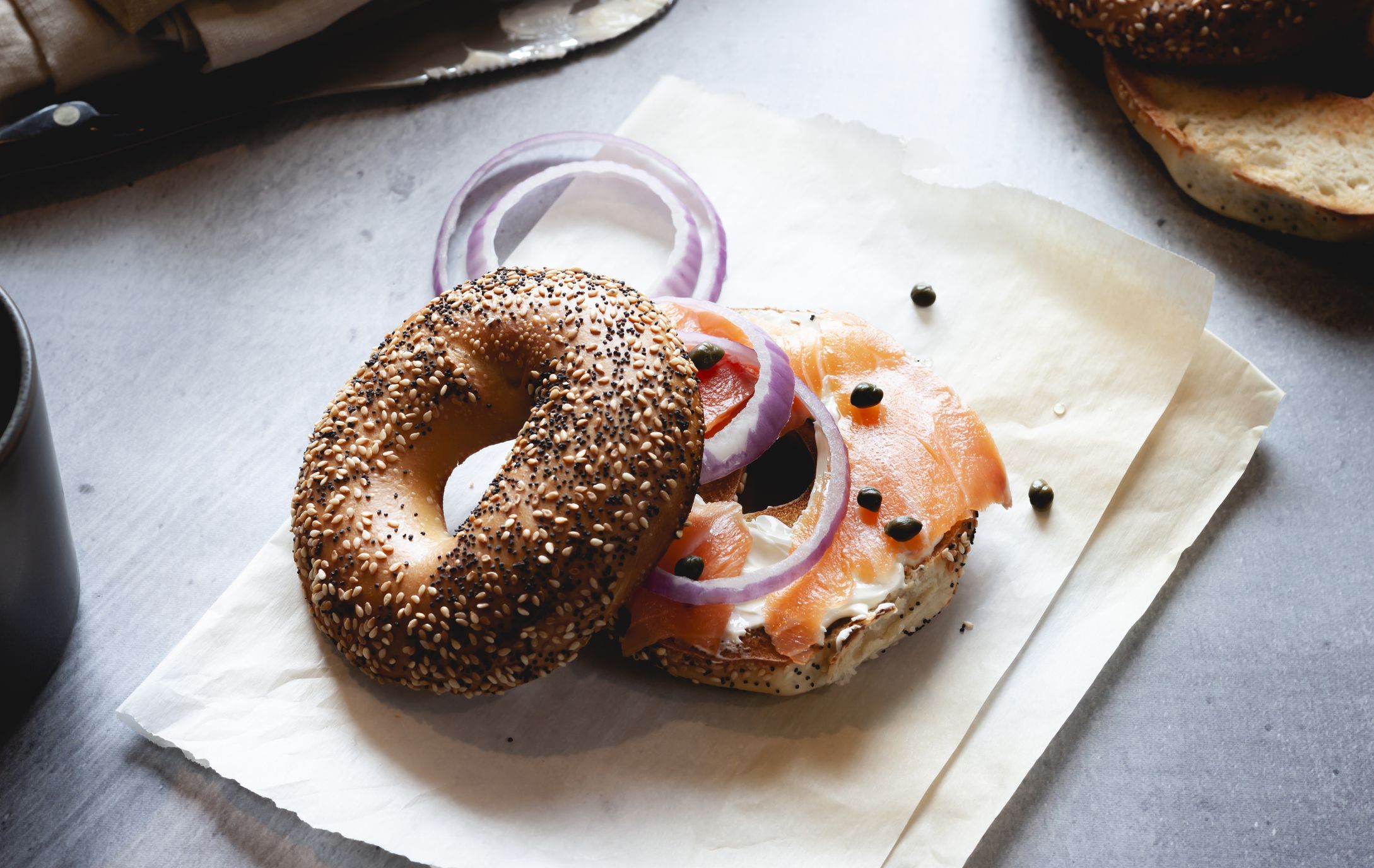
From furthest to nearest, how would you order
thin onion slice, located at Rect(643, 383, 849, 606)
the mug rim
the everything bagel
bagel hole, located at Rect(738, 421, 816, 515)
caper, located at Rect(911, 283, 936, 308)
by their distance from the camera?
1. caper, located at Rect(911, 283, 936, 308)
2. bagel hole, located at Rect(738, 421, 816, 515)
3. thin onion slice, located at Rect(643, 383, 849, 606)
4. the everything bagel
5. the mug rim

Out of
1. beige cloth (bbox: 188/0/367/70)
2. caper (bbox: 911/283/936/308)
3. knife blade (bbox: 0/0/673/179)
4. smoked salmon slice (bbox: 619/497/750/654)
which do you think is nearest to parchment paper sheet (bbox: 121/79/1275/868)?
caper (bbox: 911/283/936/308)

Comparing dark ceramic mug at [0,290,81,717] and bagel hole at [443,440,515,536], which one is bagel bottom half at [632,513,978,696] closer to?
bagel hole at [443,440,515,536]

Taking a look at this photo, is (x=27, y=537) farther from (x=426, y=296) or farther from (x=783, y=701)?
(x=783, y=701)

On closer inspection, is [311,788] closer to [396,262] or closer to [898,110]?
[396,262]

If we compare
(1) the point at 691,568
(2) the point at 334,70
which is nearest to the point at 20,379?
(1) the point at 691,568

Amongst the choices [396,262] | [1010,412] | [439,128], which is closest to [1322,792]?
[1010,412]

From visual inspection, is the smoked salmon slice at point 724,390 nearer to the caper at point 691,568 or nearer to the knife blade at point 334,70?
the caper at point 691,568
